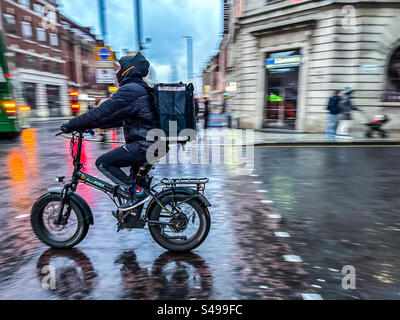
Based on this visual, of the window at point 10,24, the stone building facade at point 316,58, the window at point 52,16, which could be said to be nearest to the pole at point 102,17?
the stone building facade at point 316,58

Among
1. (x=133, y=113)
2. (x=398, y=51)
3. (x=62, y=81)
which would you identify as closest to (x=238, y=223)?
(x=133, y=113)

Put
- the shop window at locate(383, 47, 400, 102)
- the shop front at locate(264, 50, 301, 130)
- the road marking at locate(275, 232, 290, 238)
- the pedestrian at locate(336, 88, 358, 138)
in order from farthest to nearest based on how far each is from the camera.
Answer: the shop front at locate(264, 50, 301, 130) < the shop window at locate(383, 47, 400, 102) < the pedestrian at locate(336, 88, 358, 138) < the road marking at locate(275, 232, 290, 238)

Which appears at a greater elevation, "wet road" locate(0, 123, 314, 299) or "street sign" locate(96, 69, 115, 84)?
"street sign" locate(96, 69, 115, 84)

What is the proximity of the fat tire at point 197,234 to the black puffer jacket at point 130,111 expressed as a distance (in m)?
0.76

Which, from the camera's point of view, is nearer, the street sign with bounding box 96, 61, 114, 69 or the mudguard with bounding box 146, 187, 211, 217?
the mudguard with bounding box 146, 187, 211, 217

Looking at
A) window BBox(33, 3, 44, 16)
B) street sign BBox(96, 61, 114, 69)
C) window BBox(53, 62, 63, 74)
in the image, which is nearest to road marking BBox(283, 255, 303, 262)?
street sign BBox(96, 61, 114, 69)

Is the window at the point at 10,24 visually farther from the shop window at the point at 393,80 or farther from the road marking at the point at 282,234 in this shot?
the road marking at the point at 282,234

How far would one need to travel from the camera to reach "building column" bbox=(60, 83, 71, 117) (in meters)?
38.7

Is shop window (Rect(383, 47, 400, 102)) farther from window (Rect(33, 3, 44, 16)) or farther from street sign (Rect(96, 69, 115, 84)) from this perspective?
window (Rect(33, 3, 44, 16))

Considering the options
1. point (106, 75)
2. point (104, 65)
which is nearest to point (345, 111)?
point (106, 75)

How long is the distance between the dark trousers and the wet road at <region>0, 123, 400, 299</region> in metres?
0.81

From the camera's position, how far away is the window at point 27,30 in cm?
3162

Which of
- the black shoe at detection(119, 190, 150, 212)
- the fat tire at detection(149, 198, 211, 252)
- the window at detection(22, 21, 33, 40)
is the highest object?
the window at detection(22, 21, 33, 40)
